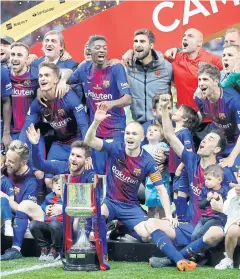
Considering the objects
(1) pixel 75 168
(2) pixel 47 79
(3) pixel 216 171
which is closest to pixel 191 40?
(2) pixel 47 79

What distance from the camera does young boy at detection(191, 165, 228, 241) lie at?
9203mm

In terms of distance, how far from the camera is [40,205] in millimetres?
10477

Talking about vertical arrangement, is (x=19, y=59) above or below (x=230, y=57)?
above

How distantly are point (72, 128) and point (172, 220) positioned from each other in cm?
180

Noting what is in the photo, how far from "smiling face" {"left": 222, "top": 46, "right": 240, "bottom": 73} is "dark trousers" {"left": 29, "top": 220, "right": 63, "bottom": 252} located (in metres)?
2.08

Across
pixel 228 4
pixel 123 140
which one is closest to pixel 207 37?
pixel 228 4

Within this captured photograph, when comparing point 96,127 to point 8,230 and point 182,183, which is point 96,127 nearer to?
point 182,183

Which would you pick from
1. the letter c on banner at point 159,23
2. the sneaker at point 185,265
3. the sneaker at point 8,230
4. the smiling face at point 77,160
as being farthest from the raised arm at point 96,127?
the letter c on banner at point 159,23

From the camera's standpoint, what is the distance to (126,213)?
970cm

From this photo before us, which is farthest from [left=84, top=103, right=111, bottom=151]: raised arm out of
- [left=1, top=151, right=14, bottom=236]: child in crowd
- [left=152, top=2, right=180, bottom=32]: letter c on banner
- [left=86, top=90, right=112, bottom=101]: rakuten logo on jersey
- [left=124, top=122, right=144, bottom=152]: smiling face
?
[left=152, top=2, right=180, bottom=32]: letter c on banner

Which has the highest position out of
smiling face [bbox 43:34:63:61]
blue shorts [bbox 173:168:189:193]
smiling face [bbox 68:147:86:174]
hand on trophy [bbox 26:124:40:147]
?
smiling face [bbox 43:34:63:61]

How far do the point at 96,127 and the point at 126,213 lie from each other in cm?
82

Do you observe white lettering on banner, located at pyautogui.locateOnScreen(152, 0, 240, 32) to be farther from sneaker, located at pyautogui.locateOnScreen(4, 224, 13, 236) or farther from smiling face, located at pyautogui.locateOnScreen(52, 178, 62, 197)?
sneaker, located at pyautogui.locateOnScreen(4, 224, 13, 236)

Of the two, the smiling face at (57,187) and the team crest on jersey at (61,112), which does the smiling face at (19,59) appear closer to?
the team crest on jersey at (61,112)
